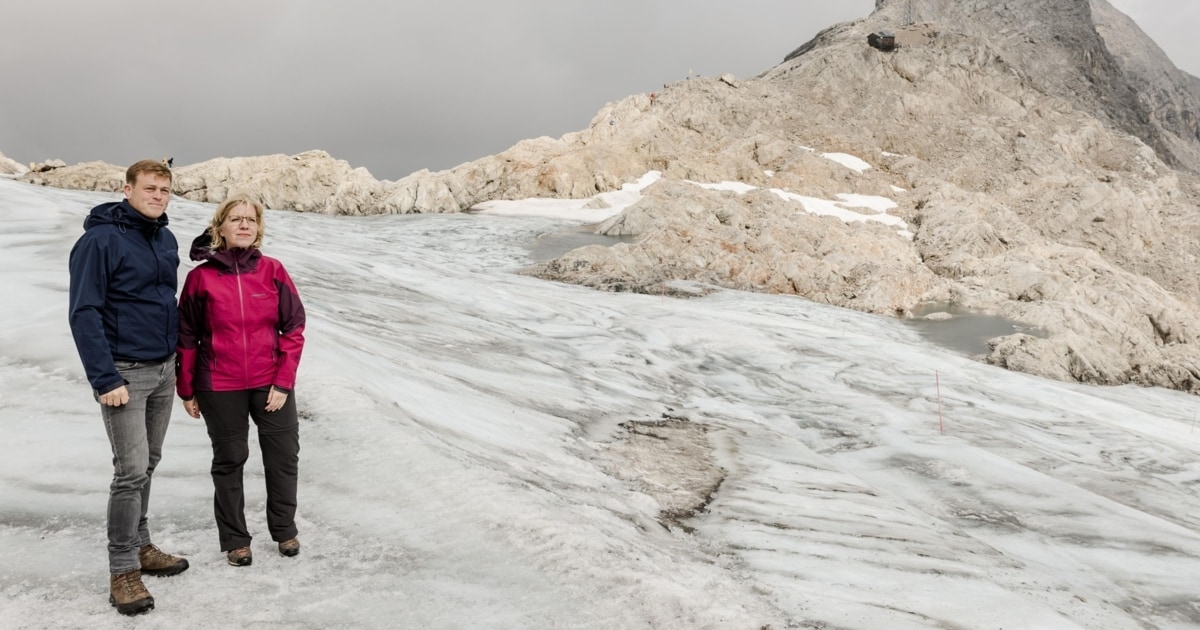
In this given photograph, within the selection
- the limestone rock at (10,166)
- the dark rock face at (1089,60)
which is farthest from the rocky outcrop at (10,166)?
the dark rock face at (1089,60)

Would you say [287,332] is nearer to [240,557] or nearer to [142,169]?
[142,169]

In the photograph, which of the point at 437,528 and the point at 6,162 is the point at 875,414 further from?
the point at 6,162

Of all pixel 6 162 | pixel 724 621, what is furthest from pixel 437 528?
pixel 6 162

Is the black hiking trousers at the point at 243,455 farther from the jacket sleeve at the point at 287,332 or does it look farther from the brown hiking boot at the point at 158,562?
the brown hiking boot at the point at 158,562

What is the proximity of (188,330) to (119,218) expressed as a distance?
73 cm

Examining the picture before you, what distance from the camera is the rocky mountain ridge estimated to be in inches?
1093

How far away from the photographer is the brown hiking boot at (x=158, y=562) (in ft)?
13.3

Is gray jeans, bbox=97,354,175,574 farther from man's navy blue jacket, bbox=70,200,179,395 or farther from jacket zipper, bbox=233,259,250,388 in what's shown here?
jacket zipper, bbox=233,259,250,388

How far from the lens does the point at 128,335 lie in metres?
3.74

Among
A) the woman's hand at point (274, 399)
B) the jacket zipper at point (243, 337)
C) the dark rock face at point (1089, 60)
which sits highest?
the dark rock face at point (1089, 60)

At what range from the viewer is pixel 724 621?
166 inches

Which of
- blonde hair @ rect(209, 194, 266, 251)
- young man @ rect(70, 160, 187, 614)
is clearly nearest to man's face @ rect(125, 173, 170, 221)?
young man @ rect(70, 160, 187, 614)

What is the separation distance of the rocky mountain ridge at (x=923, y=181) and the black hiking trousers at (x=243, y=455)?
21.2 metres

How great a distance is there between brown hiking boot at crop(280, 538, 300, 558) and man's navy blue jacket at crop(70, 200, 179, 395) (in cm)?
146
